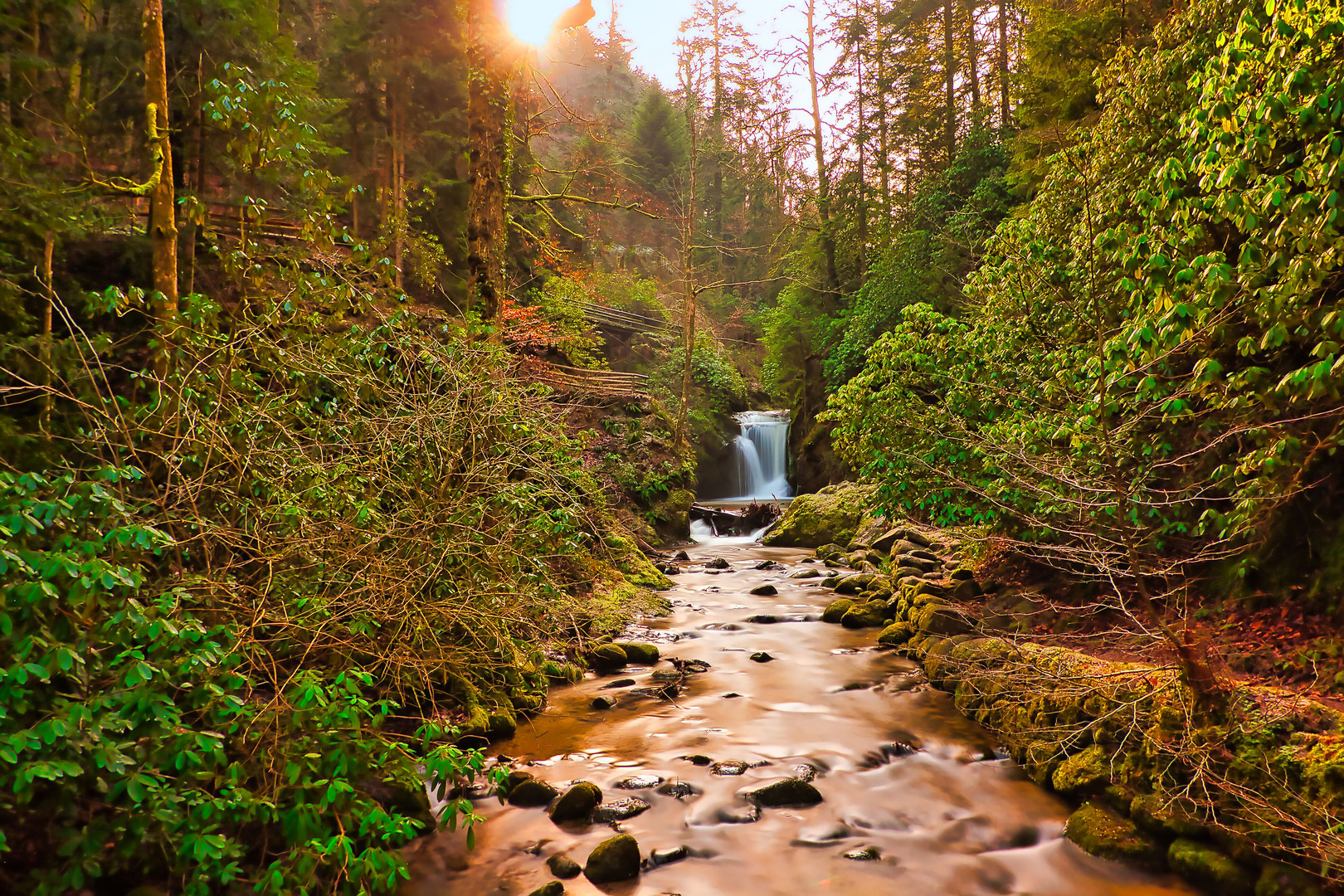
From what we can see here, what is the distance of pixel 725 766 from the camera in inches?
213

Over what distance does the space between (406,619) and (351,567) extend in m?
0.52

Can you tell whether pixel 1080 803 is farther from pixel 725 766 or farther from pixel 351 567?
pixel 351 567

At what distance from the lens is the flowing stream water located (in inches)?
160

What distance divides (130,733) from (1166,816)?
18.4 ft

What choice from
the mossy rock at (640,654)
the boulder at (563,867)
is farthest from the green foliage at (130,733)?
the mossy rock at (640,654)

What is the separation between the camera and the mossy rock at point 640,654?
7867mm

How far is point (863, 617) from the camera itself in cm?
957

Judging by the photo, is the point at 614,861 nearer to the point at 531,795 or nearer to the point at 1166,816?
the point at 531,795

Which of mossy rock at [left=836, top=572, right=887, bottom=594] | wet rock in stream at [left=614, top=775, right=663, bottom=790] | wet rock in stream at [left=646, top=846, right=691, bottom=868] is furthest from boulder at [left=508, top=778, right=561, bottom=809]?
mossy rock at [left=836, top=572, right=887, bottom=594]

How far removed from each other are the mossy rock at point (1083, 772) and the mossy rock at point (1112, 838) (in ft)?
0.72

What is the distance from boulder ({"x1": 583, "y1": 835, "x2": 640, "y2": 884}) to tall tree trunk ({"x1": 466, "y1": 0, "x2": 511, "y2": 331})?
5698 mm

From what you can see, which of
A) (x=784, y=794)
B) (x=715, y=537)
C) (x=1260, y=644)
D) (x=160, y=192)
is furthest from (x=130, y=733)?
(x=715, y=537)

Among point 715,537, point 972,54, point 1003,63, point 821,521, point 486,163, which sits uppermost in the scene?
point 972,54

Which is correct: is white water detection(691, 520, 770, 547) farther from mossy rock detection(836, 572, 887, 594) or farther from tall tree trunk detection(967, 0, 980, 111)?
tall tree trunk detection(967, 0, 980, 111)
